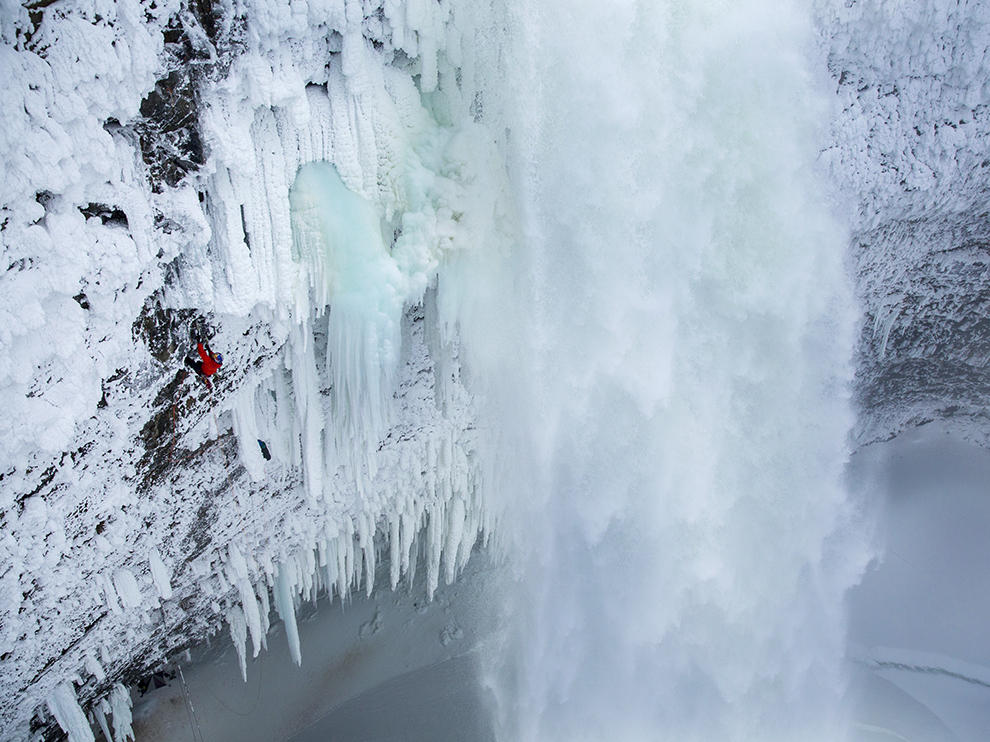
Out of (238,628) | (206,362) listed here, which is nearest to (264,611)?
(238,628)

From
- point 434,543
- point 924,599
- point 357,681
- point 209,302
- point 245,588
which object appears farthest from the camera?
point 924,599

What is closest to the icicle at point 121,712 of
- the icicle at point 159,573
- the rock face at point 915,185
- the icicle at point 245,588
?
the icicle at point 245,588

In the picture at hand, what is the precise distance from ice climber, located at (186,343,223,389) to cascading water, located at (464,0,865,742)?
1.84 m

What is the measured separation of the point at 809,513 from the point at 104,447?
5.90 meters

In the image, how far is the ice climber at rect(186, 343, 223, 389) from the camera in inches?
197

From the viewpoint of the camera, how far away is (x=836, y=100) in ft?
20.8

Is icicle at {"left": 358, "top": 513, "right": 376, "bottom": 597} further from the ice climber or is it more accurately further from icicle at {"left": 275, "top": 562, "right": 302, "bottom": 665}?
the ice climber

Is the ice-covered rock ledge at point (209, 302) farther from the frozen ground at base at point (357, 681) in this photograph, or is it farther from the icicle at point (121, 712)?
the frozen ground at base at point (357, 681)

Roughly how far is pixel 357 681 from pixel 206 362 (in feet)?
13.5

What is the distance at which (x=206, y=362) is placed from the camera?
502 cm

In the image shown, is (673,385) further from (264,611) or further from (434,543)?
(264,611)

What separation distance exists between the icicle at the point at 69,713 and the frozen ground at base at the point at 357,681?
111 cm

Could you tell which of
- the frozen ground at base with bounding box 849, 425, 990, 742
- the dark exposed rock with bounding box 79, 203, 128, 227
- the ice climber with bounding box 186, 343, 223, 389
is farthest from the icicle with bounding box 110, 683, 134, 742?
the frozen ground at base with bounding box 849, 425, 990, 742

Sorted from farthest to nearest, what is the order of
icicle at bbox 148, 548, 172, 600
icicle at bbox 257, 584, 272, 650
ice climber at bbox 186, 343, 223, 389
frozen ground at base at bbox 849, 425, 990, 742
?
frozen ground at base at bbox 849, 425, 990, 742, icicle at bbox 257, 584, 272, 650, icicle at bbox 148, 548, 172, 600, ice climber at bbox 186, 343, 223, 389
